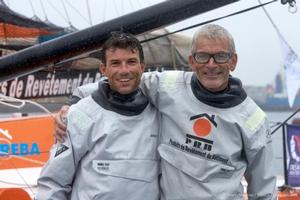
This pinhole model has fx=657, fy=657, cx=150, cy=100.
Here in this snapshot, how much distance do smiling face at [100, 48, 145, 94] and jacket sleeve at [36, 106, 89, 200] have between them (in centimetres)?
21

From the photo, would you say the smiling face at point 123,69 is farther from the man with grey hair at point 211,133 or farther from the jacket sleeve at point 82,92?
the jacket sleeve at point 82,92

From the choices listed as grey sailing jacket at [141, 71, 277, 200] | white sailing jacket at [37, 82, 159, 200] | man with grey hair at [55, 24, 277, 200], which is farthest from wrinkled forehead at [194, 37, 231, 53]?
white sailing jacket at [37, 82, 159, 200]

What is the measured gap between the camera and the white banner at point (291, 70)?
29.2 ft

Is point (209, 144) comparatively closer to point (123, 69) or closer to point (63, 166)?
point (123, 69)

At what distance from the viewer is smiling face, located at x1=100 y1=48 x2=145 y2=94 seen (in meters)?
2.65

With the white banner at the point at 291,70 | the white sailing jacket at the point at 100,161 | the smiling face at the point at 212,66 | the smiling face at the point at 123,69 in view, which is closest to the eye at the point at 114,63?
the smiling face at the point at 123,69

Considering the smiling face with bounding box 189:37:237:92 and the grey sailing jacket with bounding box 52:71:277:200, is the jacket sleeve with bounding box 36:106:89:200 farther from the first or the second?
the smiling face with bounding box 189:37:237:92

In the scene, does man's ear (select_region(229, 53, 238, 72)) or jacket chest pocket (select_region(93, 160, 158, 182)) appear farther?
man's ear (select_region(229, 53, 238, 72))

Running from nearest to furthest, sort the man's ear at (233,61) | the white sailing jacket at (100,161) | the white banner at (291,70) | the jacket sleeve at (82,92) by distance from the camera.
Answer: the white sailing jacket at (100,161) → the man's ear at (233,61) → the jacket sleeve at (82,92) → the white banner at (291,70)

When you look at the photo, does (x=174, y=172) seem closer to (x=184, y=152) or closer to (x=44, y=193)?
(x=184, y=152)

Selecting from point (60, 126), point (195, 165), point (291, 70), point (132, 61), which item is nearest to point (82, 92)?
point (60, 126)

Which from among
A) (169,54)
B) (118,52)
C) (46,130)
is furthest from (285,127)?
(169,54)

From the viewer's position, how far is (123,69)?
2646 mm

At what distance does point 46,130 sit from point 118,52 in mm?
4259
